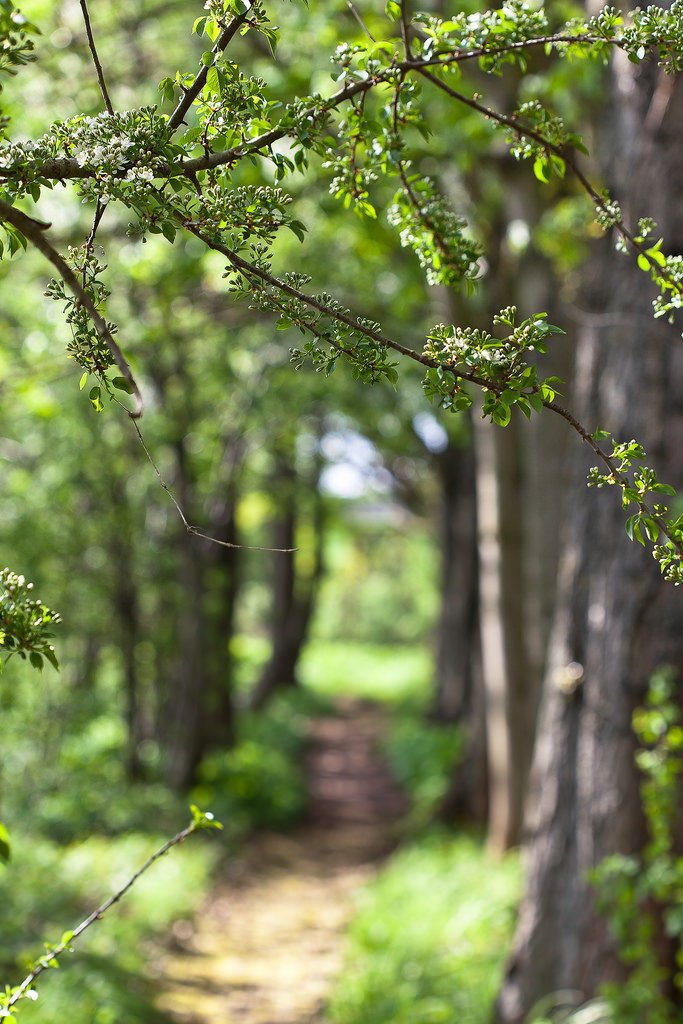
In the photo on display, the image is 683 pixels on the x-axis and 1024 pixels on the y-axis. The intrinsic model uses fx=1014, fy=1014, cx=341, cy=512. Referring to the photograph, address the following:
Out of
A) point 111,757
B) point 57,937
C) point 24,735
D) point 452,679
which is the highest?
point 452,679

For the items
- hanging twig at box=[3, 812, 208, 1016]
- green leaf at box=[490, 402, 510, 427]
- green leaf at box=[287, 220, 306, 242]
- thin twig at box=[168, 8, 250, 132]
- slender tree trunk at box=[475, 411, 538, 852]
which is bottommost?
hanging twig at box=[3, 812, 208, 1016]

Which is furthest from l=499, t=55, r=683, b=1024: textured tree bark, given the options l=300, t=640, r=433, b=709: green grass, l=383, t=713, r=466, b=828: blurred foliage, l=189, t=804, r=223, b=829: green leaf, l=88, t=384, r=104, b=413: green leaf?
l=300, t=640, r=433, b=709: green grass

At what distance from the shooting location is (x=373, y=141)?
70.3 inches

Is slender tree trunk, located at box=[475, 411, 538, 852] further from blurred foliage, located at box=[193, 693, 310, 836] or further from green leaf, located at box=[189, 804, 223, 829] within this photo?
green leaf, located at box=[189, 804, 223, 829]

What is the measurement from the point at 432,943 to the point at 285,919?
2219 millimetres

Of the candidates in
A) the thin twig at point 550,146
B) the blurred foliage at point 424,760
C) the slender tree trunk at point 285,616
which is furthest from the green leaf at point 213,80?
the slender tree trunk at point 285,616

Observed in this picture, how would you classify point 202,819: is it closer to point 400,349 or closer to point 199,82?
point 400,349

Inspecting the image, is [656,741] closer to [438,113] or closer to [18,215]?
[18,215]

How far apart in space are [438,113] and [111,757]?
8.33 meters

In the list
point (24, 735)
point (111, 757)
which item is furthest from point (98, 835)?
point (111, 757)

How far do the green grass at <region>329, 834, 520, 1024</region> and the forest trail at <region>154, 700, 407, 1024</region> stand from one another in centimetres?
34

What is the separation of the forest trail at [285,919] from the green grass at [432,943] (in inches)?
13.5

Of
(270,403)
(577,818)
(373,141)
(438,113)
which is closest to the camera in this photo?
(373,141)

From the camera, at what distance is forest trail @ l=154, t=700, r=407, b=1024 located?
6.39 meters
